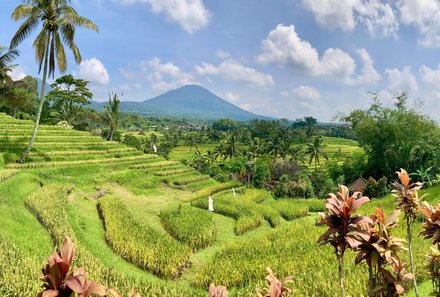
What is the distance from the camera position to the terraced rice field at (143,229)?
8.34 metres

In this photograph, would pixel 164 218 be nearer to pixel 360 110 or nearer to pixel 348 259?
pixel 348 259

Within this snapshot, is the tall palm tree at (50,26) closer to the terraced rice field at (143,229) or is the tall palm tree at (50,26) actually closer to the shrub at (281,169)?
the terraced rice field at (143,229)

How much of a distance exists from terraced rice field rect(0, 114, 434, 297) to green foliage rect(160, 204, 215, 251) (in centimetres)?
5

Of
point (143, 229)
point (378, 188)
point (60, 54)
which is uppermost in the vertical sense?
point (60, 54)

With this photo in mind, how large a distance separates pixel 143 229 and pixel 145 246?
2224mm

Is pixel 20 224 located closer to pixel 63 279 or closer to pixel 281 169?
pixel 63 279

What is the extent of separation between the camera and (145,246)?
1252 cm

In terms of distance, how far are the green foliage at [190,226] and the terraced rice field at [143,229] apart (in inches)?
2.0

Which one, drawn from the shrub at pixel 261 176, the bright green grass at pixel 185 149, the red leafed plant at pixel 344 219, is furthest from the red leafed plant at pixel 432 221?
the bright green grass at pixel 185 149

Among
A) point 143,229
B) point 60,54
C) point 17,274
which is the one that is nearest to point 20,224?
point 143,229

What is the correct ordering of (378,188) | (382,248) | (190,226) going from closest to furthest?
(382,248), (190,226), (378,188)

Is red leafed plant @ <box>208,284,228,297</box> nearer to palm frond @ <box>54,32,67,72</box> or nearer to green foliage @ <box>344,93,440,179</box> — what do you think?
palm frond @ <box>54,32,67,72</box>

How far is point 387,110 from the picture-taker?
156ft

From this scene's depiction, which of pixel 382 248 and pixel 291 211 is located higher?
pixel 382 248
